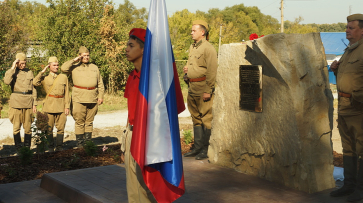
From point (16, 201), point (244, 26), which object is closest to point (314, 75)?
point (16, 201)

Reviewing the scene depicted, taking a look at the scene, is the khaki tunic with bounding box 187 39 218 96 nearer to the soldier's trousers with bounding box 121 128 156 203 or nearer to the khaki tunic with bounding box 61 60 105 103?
the khaki tunic with bounding box 61 60 105 103

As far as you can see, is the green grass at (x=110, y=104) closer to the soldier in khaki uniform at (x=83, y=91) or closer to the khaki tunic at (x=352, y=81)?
the soldier in khaki uniform at (x=83, y=91)

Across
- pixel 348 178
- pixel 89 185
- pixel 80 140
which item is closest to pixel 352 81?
pixel 348 178

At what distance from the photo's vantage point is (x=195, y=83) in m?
6.72

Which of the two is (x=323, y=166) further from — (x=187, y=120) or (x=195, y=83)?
(x=187, y=120)

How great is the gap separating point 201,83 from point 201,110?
449 mm

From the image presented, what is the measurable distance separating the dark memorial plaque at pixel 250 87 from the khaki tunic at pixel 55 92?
158 inches

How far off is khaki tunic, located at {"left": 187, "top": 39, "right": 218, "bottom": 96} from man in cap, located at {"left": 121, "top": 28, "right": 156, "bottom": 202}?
2.79 meters

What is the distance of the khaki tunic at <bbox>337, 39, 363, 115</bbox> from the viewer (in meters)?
4.67

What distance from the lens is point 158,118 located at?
3492 millimetres

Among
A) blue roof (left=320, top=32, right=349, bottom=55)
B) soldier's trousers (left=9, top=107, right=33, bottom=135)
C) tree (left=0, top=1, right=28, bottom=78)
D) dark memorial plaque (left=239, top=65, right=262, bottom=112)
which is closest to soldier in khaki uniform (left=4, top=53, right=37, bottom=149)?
soldier's trousers (left=9, top=107, right=33, bottom=135)

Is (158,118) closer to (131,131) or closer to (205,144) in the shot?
(131,131)

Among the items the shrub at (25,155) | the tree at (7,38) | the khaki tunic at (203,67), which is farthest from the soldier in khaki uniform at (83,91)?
the tree at (7,38)

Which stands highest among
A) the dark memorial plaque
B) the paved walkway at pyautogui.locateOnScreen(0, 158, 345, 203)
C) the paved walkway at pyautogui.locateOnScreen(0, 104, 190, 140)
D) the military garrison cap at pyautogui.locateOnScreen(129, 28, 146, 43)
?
the military garrison cap at pyautogui.locateOnScreen(129, 28, 146, 43)
